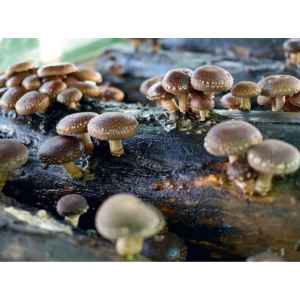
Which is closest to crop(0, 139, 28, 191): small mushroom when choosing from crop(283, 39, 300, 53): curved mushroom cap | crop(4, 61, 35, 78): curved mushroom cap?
crop(4, 61, 35, 78): curved mushroom cap

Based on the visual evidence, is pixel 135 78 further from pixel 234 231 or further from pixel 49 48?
pixel 234 231

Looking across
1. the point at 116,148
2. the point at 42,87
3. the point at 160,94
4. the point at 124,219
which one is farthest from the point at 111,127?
the point at 42,87

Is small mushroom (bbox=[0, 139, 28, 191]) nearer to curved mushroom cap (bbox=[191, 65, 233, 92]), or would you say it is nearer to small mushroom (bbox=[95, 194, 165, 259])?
small mushroom (bbox=[95, 194, 165, 259])

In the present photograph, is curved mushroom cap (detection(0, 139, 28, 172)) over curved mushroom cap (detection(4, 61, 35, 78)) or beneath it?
beneath

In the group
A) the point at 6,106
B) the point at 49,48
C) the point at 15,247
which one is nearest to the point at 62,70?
the point at 6,106

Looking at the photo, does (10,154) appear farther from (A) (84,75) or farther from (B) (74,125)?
(A) (84,75)

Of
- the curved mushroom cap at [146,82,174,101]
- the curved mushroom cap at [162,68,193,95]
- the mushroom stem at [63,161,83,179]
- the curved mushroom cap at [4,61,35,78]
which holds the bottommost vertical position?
the mushroom stem at [63,161,83,179]

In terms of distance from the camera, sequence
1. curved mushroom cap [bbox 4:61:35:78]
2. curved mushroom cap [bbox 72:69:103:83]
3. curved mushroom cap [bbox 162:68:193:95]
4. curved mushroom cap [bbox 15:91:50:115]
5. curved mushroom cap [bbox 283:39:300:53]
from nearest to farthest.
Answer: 1. curved mushroom cap [bbox 162:68:193:95]
2. curved mushroom cap [bbox 15:91:50:115]
3. curved mushroom cap [bbox 4:61:35:78]
4. curved mushroom cap [bbox 72:69:103:83]
5. curved mushroom cap [bbox 283:39:300:53]
